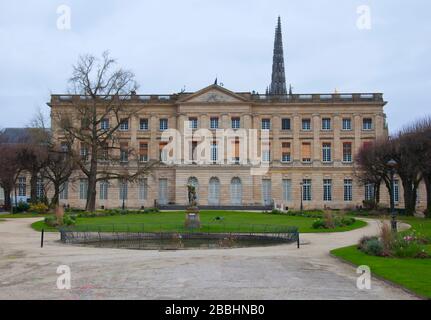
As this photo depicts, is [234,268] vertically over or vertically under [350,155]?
under

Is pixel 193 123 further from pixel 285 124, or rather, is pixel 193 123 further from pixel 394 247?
pixel 394 247

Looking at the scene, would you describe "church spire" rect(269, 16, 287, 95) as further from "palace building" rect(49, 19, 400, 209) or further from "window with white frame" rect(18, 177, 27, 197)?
"window with white frame" rect(18, 177, 27, 197)

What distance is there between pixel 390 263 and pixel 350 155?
5108 cm

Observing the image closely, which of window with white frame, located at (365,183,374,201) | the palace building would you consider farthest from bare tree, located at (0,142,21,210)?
window with white frame, located at (365,183,374,201)

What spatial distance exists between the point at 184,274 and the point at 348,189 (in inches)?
2119

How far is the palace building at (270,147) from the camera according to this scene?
6550 cm

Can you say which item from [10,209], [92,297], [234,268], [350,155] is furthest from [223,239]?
[350,155]

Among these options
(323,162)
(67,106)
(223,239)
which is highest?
(67,106)

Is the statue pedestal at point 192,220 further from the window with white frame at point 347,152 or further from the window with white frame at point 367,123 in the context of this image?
the window with white frame at point 367,123

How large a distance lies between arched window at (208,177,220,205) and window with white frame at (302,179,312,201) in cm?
1020

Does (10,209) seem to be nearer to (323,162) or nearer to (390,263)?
(323,162)

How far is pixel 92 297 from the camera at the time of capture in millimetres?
11656

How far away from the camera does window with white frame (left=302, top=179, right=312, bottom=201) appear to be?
66188 millimetres

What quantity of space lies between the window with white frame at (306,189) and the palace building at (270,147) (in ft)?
0.39
